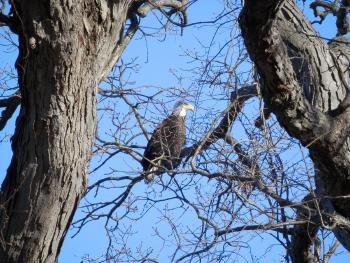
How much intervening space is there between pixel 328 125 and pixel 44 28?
6.38 feet

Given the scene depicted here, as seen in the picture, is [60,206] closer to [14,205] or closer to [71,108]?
[14,205]

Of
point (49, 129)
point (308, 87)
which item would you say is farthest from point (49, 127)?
point (308, 87)

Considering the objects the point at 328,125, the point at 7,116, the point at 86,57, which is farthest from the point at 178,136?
the point at 86,57

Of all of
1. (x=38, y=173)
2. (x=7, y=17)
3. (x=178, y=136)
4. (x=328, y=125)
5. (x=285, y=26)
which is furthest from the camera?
(x=178, y=136)

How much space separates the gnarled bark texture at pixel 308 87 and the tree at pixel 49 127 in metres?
1.01

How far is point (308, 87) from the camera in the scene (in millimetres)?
4012

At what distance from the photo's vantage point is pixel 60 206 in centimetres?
272

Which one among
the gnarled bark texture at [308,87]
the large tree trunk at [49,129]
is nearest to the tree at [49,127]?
the large tree trunk at [49,129]

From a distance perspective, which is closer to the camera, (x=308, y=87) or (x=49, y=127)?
(x=49, y=127)

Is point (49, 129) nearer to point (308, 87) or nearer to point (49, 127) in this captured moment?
point (49, 127)

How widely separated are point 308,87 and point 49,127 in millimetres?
2139

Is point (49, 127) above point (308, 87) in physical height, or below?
below

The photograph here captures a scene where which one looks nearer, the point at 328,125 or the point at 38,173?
the point at 38,173

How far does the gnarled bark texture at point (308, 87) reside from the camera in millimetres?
3246
